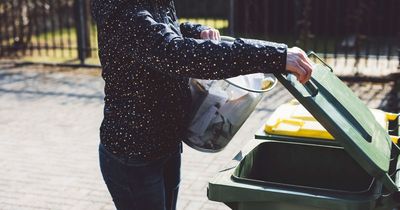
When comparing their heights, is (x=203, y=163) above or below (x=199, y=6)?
below

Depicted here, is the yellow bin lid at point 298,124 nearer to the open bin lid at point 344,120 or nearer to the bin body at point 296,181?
the bin body at point 296,181

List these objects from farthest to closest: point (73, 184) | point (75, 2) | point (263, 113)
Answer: point (75, 2) → point (263, 113) → point (73, 184)

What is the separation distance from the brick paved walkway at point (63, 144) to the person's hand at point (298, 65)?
8.27 ft

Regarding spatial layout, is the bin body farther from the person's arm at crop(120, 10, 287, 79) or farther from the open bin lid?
the person's arm at crop(120, 10, 287, 79)

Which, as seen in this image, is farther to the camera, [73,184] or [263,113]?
[263,113]

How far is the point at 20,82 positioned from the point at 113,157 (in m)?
6.86

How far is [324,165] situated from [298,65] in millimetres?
979

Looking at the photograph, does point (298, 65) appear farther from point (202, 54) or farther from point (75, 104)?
point (75, 104)

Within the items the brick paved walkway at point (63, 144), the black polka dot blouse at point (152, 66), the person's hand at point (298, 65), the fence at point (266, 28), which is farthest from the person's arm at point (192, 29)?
the fence at point (266, 28)

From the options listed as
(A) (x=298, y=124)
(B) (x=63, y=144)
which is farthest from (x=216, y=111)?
(B) (x=63, y=144)

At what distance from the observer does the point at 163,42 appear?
1.98 meters

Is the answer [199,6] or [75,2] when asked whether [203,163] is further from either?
[199,6]

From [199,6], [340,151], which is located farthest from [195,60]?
[199,6]

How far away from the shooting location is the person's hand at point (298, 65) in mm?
1946
